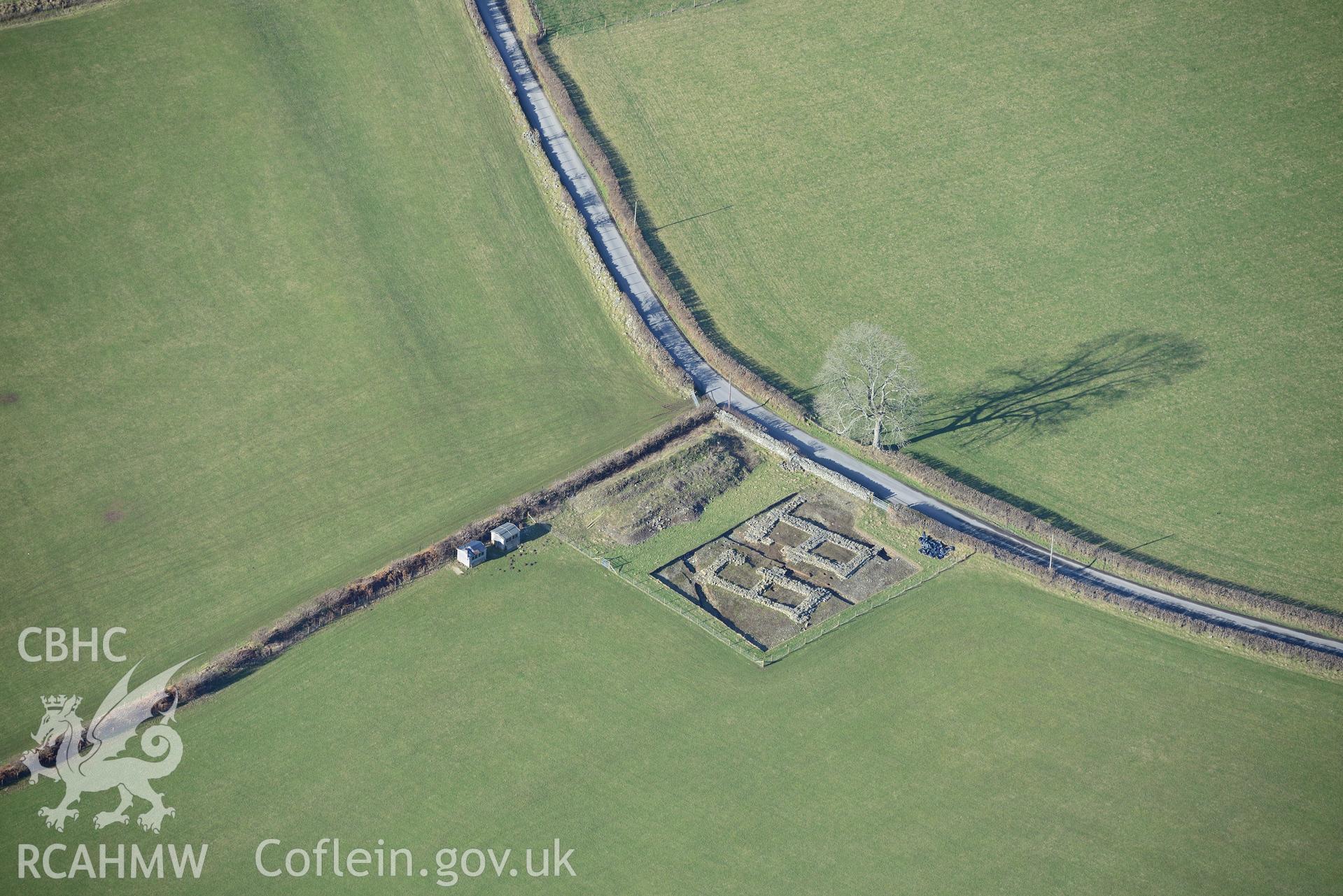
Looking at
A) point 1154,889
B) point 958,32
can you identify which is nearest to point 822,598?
point 1154,889

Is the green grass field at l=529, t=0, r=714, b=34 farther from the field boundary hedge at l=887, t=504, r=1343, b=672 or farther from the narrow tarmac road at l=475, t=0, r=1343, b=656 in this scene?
the field boundary hedge at l=887, t=504, r=1343, b=672

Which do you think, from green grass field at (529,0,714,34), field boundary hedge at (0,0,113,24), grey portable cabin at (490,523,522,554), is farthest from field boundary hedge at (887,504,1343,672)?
field boundary hedge at (0,0,113,24)

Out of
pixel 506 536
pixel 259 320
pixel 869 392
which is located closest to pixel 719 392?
pixel 869 392

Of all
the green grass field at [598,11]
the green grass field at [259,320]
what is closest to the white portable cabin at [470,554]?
the green grass field at [259,320]

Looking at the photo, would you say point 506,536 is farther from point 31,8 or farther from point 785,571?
point 31,8

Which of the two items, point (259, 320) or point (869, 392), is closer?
point (869, 392)

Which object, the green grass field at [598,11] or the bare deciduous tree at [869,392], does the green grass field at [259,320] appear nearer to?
the green grass field at [598,11]
